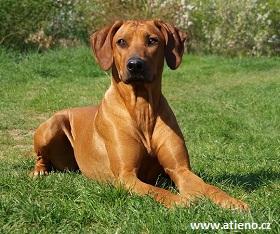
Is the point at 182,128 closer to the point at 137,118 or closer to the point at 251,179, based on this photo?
the point at 251,179

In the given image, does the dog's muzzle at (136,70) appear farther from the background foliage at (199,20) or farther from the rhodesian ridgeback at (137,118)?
the background foliage at (199,20)

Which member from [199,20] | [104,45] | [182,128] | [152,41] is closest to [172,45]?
[152,41]

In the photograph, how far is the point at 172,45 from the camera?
15.1ft

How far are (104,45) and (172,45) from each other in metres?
0.55

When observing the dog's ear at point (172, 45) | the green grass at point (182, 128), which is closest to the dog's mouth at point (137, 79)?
the dog's ear at point (172, 45)

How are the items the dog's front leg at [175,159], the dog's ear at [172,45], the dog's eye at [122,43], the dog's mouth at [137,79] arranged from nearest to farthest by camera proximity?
1. the dog's front leg at [175,159]
2. the dog's mouth at [137,79]
3. the dog's eye at [122,43]
4. the dog's ear at [172,45]

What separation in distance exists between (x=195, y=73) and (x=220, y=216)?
36.1 ft

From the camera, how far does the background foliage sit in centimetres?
1694

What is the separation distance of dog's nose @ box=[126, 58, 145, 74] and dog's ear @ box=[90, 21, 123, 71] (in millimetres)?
328

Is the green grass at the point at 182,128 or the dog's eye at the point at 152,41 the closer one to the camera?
the green grass at the point at 182,128

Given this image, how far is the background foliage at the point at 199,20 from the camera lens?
16938 mm

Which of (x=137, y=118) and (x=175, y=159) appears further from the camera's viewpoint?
(x=137, y=118)

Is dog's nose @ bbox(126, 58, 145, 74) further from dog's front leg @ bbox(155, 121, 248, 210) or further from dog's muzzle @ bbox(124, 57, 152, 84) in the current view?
dog's front leg @ bbox(155, 121, 248, 210)

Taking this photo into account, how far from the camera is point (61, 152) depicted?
5469 mm
